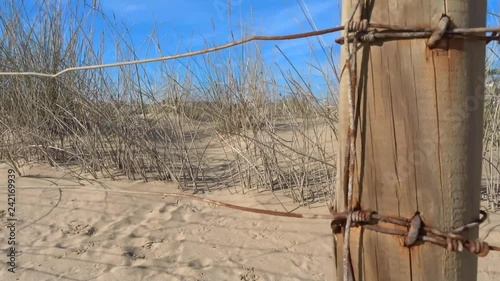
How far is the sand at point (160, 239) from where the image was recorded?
2113mm

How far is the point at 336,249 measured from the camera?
90 centimetres

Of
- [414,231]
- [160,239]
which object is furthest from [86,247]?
[414,231]

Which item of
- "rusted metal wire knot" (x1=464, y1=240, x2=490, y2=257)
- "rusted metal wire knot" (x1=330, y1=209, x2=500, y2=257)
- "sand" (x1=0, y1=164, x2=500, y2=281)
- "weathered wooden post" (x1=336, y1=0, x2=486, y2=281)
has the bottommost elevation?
"sand" (x1=0, y1=164, x2=500, y2=281)

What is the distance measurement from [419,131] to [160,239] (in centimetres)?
203

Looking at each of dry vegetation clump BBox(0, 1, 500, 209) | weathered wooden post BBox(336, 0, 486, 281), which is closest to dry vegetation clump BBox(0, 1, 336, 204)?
dry vegetation clump BBox(0, 1, 500, 209)

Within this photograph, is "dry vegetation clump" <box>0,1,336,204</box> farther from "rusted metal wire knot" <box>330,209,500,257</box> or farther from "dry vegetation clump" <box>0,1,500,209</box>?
"rusted metal wire knot" <box>330,209,500,257</box>

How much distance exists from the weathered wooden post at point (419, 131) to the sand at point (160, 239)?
4.49ft

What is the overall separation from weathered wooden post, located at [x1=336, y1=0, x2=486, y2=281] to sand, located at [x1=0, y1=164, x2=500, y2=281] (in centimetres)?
137

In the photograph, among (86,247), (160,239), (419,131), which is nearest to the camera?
(419,131)

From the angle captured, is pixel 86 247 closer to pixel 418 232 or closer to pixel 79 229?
pixel 79 229

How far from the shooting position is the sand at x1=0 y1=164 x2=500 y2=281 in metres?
2.11

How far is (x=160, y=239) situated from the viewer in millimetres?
2469

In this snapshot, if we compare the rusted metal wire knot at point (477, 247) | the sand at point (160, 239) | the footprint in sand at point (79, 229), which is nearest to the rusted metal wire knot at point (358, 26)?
the rusted metal wire knot at point (477, 247)

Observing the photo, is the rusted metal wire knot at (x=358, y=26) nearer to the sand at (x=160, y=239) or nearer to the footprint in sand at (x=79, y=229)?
the sand at (x=160, y=239)
